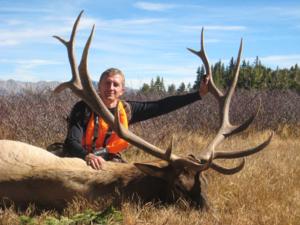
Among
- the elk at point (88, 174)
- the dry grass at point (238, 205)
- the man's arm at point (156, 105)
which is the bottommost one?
the dry grass at point (238, 205)

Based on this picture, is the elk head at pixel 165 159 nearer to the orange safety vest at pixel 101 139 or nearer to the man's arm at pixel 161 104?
the orange safety vest at pixel 101 139

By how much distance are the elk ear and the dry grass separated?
0.24m

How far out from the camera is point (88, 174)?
4.37 meters

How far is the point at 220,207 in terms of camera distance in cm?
474

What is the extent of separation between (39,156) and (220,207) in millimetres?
1597

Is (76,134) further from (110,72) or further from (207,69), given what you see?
(207,69)

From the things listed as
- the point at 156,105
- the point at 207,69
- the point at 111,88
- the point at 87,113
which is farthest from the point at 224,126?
the point at 87,113

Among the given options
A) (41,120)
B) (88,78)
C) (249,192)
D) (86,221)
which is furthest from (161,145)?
(86,221)

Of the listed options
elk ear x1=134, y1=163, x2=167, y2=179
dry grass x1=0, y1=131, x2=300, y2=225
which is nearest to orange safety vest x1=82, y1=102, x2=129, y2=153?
elk ear x1=134, y1=163, x2=167, y2=179

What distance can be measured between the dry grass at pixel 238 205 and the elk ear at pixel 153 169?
24cm

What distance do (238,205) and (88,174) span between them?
1.37 m

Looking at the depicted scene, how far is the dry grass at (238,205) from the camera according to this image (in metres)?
4.03

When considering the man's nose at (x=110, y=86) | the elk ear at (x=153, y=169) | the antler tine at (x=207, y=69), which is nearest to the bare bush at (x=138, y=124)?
the man's nose at (x=110, y=86)

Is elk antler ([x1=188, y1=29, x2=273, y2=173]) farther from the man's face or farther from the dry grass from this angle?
the man's face
